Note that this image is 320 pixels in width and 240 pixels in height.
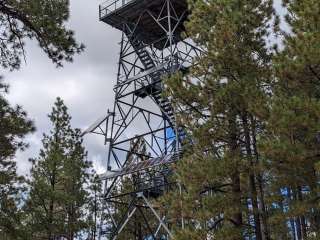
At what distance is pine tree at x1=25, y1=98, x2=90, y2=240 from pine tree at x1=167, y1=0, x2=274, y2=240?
12.8 m

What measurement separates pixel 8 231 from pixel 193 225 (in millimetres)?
7395

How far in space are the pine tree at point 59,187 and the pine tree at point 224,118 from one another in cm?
1283

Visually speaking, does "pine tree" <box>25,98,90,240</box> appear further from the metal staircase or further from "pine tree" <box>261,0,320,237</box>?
"pine tree" <box>261,0,320,237</box>

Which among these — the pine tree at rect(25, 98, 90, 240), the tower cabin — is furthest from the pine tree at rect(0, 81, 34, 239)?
the tower cabin

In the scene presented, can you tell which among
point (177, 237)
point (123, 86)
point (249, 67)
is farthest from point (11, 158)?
point (249, 67)

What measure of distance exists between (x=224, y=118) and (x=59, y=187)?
15.6 m

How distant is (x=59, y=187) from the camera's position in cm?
2680

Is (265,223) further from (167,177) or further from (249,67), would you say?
(167,177)

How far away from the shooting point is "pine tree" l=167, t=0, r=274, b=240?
12.8 meters

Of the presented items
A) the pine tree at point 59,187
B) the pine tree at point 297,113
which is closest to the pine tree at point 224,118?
the pine tree at point 297,113

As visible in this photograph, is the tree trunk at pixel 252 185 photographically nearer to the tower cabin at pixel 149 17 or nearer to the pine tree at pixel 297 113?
the pine tree at pixel 297 113

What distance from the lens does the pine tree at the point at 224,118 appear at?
1280 cm

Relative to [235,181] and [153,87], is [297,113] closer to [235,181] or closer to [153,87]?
[235,181]

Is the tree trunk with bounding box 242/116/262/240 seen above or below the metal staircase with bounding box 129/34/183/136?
below
